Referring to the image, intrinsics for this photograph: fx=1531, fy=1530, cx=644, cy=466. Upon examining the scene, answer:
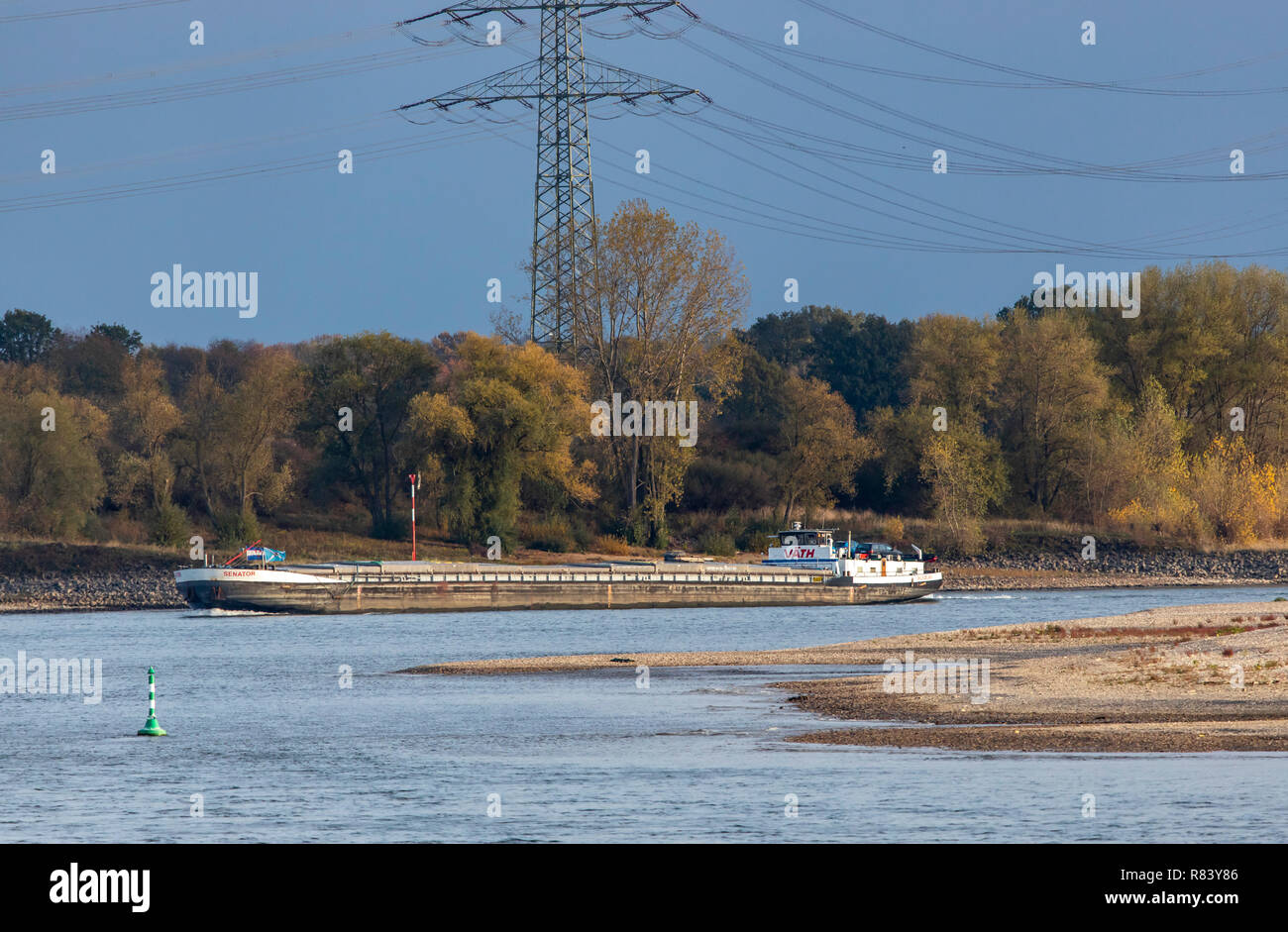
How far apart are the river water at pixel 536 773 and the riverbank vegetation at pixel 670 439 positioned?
4898 centimetres

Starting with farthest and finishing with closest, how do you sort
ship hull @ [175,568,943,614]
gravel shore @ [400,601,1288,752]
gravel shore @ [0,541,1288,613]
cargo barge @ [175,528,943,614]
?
gravel shore @ [0,541,1288,613] < cargo barge @ [175,528,943,614] < ship hull @ [175,568,943,614] < gravel shore @ [400,601,1288,752]

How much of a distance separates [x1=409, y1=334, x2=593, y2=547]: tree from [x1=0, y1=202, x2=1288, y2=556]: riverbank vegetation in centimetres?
16

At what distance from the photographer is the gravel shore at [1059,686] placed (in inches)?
1141

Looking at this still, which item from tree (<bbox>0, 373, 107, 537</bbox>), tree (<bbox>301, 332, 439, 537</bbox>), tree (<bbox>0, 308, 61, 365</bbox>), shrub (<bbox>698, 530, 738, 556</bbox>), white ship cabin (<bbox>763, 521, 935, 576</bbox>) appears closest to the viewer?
white ship cabin (<bbox>763, 521, 935, 576</bbox>)

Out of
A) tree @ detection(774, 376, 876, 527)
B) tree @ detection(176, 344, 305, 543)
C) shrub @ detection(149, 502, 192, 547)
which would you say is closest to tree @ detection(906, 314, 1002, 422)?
tree @ detection(774, 376, 876, 527)

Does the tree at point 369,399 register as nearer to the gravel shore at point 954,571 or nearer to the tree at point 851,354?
the gravel shore at point 954,571

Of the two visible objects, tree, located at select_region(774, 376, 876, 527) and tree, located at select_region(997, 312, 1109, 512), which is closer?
tree, located at select_region(774, 376, 876, 527)

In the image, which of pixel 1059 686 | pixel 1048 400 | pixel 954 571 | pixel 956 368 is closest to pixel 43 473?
pixel 954 571

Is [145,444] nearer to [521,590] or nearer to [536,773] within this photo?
[521,590]

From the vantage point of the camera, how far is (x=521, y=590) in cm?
7712

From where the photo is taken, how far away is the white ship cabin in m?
84.6

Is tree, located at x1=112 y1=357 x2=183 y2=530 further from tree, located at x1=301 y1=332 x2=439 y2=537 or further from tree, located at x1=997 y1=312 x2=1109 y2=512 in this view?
tree, located at x1=997 y1=312 x2=1109 y2=512
